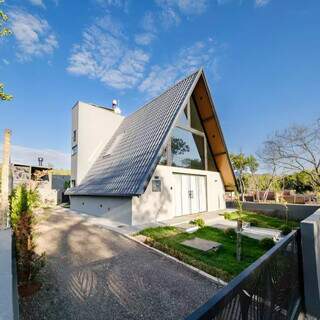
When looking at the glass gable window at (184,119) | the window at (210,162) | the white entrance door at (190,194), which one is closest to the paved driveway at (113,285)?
the white entrance door at (190,194)

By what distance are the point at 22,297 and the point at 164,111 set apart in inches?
406

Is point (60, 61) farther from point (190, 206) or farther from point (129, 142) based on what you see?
point (190, 206)

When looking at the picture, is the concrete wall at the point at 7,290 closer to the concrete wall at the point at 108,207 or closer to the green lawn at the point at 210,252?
the green lawn at the point at 210,252

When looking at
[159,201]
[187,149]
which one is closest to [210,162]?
[187,149]

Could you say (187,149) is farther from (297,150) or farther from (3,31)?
(297,150)

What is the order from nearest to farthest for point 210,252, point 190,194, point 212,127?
point 210,252 → point 190,194 → point 212,127

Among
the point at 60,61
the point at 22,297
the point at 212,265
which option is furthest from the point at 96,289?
the point at 60,61

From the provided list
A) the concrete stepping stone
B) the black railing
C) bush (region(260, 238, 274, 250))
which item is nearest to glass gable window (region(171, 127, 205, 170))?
the concrete stepping stone

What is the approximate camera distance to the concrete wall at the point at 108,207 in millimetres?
9266

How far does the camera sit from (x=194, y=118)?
45.0ft

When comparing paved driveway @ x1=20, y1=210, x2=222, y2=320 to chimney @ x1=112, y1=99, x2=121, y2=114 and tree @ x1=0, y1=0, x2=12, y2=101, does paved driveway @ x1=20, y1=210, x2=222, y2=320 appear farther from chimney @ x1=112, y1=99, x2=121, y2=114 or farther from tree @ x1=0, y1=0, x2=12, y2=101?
chimney @ x1=112, y1=99, x2=121, y2=114

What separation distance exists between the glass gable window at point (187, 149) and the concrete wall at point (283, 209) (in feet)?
16.7

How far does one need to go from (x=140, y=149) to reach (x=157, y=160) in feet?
6.83

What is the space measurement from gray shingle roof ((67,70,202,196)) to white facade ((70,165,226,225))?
2.03ft
